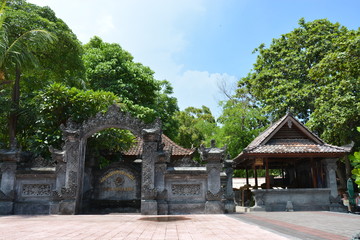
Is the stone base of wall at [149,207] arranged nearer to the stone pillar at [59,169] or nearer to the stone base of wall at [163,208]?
the stone base of wall at [163,208]

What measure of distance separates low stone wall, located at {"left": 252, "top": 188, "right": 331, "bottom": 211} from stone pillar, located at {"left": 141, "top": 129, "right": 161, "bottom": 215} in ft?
21.3

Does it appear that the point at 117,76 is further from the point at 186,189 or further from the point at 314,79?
the point at 314,79

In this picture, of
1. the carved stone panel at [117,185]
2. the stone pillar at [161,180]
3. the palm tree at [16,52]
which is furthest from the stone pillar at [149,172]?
the palm tree at [16,52]

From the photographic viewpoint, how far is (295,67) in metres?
26.3

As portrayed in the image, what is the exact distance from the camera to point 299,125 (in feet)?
60.8

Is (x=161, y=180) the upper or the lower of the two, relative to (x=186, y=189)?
upper

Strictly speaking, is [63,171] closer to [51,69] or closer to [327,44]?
[51,69]

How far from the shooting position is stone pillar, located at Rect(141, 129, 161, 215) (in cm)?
1325

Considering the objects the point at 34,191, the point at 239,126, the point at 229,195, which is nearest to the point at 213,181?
the point at 229,195

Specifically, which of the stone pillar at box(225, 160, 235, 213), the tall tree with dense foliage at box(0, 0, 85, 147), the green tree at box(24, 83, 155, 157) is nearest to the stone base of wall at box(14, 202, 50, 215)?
the green tree at box(24, 83, 155, 157)

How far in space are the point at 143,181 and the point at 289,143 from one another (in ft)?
31.3

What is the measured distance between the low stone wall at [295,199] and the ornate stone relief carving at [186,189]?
14.8ft

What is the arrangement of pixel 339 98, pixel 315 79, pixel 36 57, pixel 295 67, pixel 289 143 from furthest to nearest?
pixel 295 67 < pixel 315 79 < pixel 339 98 < pixel 289 143 < pixel 36 57

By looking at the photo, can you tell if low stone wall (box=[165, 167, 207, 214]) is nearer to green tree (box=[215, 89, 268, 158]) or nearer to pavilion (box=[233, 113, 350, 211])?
pavilion (box=[233, 113, 350, 211])
